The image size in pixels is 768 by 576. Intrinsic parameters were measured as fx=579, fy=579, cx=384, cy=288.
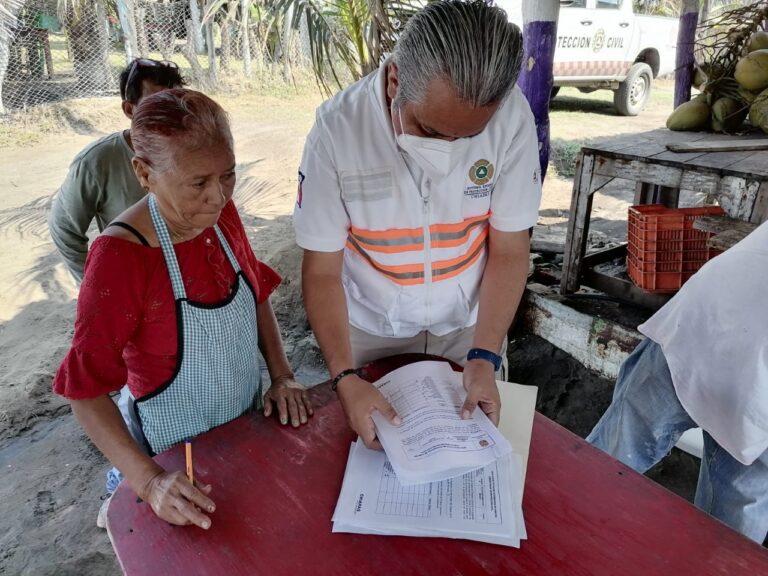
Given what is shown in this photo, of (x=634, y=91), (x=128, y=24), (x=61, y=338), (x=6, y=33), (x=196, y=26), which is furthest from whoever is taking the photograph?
(x=634, y=91)

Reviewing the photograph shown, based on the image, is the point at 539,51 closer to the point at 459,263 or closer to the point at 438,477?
the point at 459,263

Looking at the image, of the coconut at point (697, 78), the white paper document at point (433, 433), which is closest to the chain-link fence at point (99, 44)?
the coconut at point (697, 78)

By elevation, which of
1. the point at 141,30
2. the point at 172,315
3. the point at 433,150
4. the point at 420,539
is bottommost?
the point at 420,539

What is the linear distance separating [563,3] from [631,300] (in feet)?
22.0

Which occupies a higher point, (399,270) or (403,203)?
(403,203)

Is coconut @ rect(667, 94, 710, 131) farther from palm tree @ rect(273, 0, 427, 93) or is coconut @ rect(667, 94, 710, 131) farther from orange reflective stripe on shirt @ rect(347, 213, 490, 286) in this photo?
orange reflective stripe on shirt @ rect(347, 213, 490, 286)

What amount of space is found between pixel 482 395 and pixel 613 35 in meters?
9.22

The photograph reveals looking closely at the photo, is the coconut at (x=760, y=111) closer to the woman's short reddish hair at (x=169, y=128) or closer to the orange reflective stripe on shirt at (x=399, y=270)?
the orange reflective stripe on shirt at (x=399, y=270)

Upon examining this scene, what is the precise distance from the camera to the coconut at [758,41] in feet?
9.41

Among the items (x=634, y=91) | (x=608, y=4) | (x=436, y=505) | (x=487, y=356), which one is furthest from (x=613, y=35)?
(x=436, y=505)

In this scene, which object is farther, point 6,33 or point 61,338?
point 6,33

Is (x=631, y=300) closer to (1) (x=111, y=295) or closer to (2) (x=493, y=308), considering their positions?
(2) (x=493, y=308)

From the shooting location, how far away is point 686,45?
13.0ft

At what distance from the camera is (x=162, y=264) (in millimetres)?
1227
